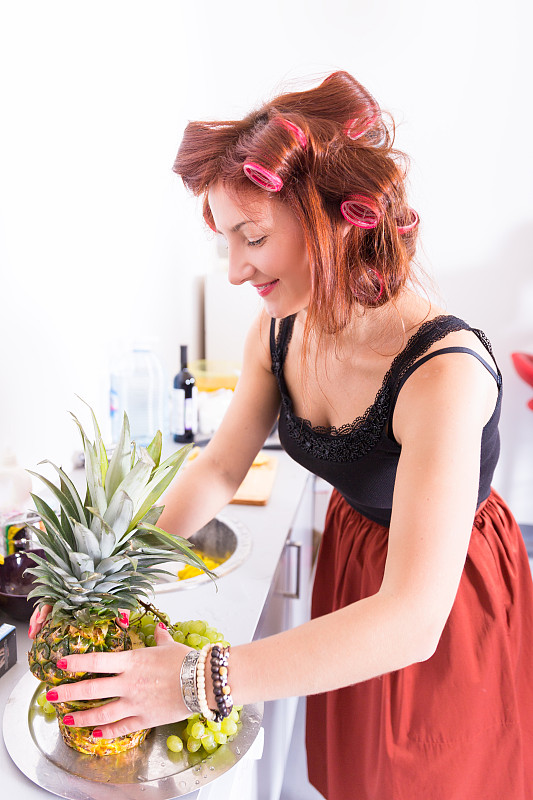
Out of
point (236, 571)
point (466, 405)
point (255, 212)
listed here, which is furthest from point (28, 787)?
point (255, 212)

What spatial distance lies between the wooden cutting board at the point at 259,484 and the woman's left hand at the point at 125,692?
2.59ft

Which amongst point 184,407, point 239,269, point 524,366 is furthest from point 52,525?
point 524,366

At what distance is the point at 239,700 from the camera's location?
725mm

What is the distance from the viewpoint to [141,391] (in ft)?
7.09

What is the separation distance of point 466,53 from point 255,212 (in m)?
2.56

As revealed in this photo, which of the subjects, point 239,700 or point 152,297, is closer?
point 239,700

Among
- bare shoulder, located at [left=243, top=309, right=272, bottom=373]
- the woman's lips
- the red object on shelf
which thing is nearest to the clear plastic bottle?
bare shoulder, located at [left=243, top=309, right=272, bottom=373]

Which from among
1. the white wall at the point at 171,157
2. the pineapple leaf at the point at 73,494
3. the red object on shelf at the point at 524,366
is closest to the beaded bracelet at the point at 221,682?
the pineapple leaf at the point at 73,494

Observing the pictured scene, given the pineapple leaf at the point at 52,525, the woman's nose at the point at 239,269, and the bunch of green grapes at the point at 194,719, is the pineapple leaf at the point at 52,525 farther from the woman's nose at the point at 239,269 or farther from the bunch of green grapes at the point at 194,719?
the woman's nose at the point at 239,269

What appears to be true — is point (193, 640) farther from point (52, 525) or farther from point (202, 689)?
point (52, 525)

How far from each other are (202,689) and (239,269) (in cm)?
63

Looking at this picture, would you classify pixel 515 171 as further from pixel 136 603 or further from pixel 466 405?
pixel 136 603

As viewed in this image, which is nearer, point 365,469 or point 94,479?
point 94,479

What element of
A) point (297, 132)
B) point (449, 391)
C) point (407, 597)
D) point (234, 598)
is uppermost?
point (297, 132)
